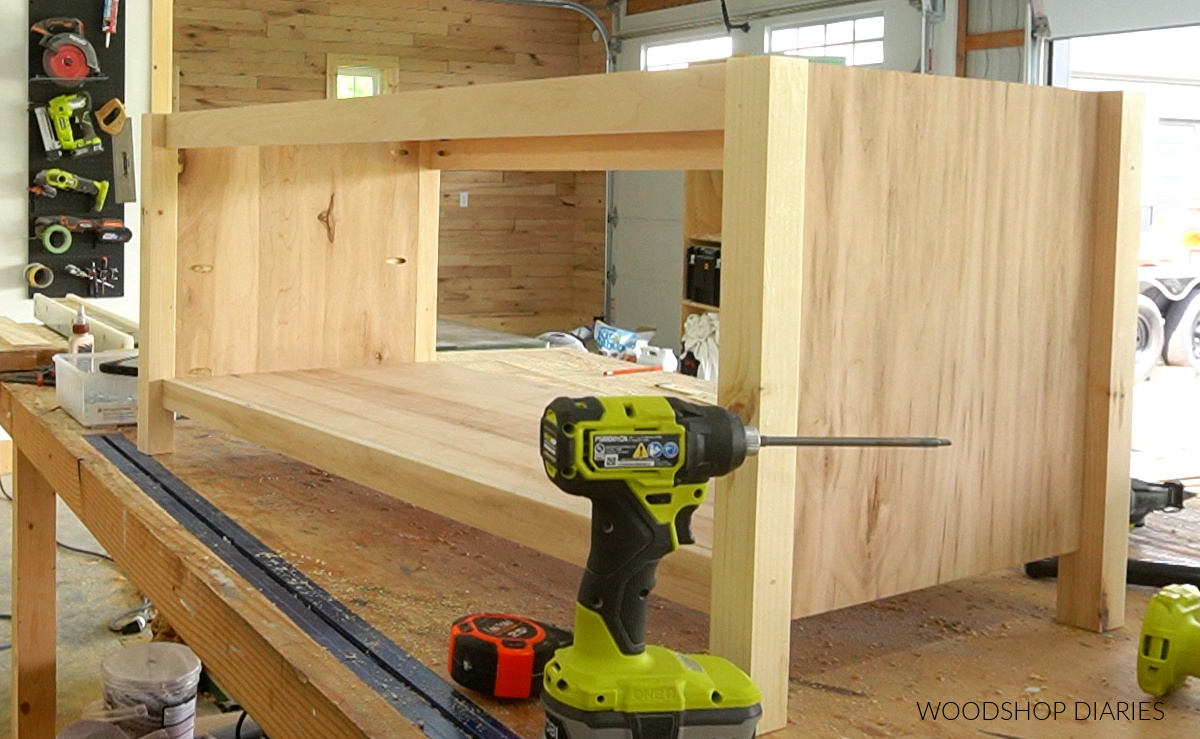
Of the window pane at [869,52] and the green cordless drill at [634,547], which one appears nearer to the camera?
the green cordless drill at [634,547]

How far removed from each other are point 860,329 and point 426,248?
117 centimetres

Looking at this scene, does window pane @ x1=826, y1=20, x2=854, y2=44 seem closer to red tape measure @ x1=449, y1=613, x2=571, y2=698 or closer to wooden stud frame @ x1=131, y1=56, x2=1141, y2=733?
wooden stud frame @ x1=131, y1=56, x2=1141, y2=733

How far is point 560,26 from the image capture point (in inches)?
401

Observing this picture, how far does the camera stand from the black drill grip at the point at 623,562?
0.83 metres

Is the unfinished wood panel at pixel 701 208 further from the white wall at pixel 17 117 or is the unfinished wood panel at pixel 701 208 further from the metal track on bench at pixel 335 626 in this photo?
the metal track on bench at pixel 335 626

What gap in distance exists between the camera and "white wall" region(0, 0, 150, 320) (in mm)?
4629

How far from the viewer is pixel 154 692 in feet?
7.05

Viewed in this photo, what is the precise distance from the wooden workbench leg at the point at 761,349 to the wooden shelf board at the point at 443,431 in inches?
2.2

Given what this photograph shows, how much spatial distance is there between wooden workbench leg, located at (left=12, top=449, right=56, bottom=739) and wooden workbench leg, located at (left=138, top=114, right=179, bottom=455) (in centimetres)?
45

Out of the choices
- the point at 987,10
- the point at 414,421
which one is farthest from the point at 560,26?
the point at 414,421

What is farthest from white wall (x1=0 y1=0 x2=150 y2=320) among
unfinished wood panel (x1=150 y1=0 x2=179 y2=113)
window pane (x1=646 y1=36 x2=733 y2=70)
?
window pane (x1=646 y1=36 x2=733 y2=70)

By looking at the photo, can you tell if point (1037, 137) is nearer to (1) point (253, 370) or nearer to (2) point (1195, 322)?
(1) point (253, 370)

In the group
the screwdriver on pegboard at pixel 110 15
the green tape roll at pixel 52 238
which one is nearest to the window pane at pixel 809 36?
the screwdriver on pegboard at pixel 110 15

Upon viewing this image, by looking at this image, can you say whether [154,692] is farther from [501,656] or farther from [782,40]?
[782,40]
